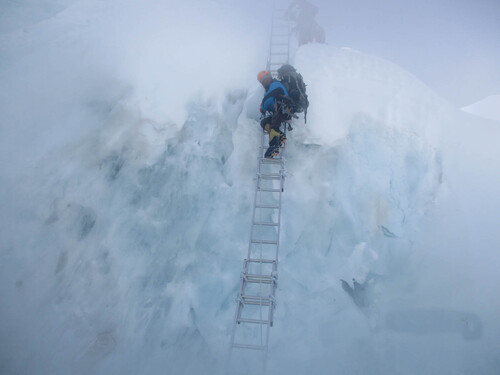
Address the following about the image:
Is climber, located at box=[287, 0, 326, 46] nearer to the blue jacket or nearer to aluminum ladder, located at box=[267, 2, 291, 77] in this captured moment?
aluminum ladder, located at box=[267, 2, 291, 77]

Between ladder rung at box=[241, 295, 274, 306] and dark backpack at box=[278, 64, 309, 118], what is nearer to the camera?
ladder rung at box=[241, 295, 274, 306]

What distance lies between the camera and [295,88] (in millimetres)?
3777

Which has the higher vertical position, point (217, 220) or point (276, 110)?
point (276, 110)

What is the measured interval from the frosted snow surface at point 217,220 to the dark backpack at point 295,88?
48 cm

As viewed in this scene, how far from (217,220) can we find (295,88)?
2.11 m

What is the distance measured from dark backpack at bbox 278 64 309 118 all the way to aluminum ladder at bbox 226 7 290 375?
361 mm

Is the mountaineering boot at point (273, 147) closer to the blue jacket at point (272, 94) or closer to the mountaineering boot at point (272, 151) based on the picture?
the mountaineering boot at point (272, 151)

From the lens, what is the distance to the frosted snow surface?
3.33m

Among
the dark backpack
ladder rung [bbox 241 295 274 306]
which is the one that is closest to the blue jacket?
the dark backpack

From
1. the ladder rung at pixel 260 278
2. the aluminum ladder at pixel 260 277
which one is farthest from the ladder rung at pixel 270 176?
the ladder rung at pixel 260 278

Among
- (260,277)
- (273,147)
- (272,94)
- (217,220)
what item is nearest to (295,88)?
(272,94)

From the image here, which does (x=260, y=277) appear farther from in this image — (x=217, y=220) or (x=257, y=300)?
(x=217, y=220)

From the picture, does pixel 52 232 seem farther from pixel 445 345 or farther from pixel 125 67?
pixel 445 345

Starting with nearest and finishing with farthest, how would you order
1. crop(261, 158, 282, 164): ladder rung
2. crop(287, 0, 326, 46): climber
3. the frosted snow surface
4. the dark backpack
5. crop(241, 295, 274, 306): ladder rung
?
1. crop(241, 295, 274, 306): ladder rung
2. the frosted snow surface
3. the dark backpack
4. crop(261, 158, 282, 164): ladder rung
5. crop(287, 0, 326, 46): climber
